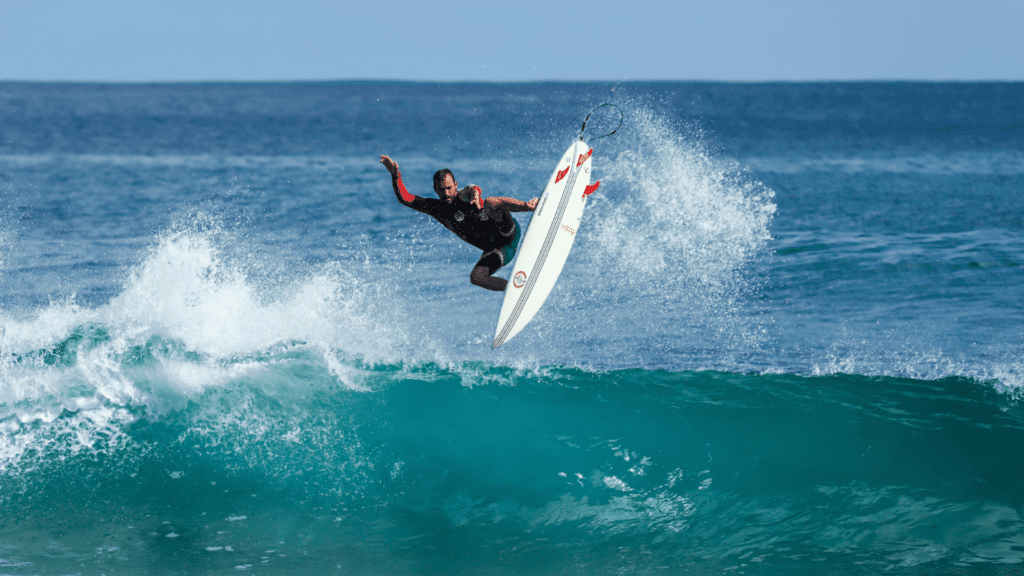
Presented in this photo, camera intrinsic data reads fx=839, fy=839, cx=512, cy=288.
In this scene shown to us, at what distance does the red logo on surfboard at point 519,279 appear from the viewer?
706 cm

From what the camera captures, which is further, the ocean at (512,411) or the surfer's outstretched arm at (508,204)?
the surfer's outstretched arm at (508,204)

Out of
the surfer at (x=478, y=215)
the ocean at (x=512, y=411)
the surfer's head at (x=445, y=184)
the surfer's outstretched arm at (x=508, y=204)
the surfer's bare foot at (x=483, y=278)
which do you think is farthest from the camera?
the surfer's bare foot at (x=483, y=278)

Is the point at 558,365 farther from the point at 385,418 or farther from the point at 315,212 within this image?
the point at 315,212

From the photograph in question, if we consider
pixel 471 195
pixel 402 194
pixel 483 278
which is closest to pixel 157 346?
pixel 402 194

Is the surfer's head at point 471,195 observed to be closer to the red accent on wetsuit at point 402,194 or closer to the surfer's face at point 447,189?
the surfer's face at point 447,189

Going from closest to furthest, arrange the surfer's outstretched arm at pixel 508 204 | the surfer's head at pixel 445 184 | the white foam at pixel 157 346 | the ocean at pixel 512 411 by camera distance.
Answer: the ocean at pixel 512 411, the surfer's head at pixel 445 184, the surfer's outstretched arm at pixel 508 204, the white foam at pixel 157 346

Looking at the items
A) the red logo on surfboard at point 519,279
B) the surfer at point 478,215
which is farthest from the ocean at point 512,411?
the surfer at point 478,215

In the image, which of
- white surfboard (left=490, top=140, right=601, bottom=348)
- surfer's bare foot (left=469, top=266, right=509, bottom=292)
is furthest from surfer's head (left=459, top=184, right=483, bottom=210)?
white surfboard (left=490, top=140, right=601, bottom=348)

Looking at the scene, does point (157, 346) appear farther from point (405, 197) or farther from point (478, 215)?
point (478, 215)

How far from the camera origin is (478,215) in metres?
6.82

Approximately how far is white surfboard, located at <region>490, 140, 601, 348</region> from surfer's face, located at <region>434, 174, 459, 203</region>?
81cm

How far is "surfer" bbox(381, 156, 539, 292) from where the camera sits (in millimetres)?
6652

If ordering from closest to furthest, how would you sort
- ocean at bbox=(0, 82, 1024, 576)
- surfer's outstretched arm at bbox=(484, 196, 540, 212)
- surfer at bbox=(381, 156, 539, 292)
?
1. ocean at bbox=(0, 82, 1024, 576)
2. surfer at bbox=(381, 156, 539, 292)
3. surfer's outstretched arm at bbox=(484, 196, 540, 212)

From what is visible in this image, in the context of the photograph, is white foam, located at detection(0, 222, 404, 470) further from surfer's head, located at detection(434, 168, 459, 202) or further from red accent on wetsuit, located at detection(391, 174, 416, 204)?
surfer's head, located at detection(434, 168, 459, 202)
